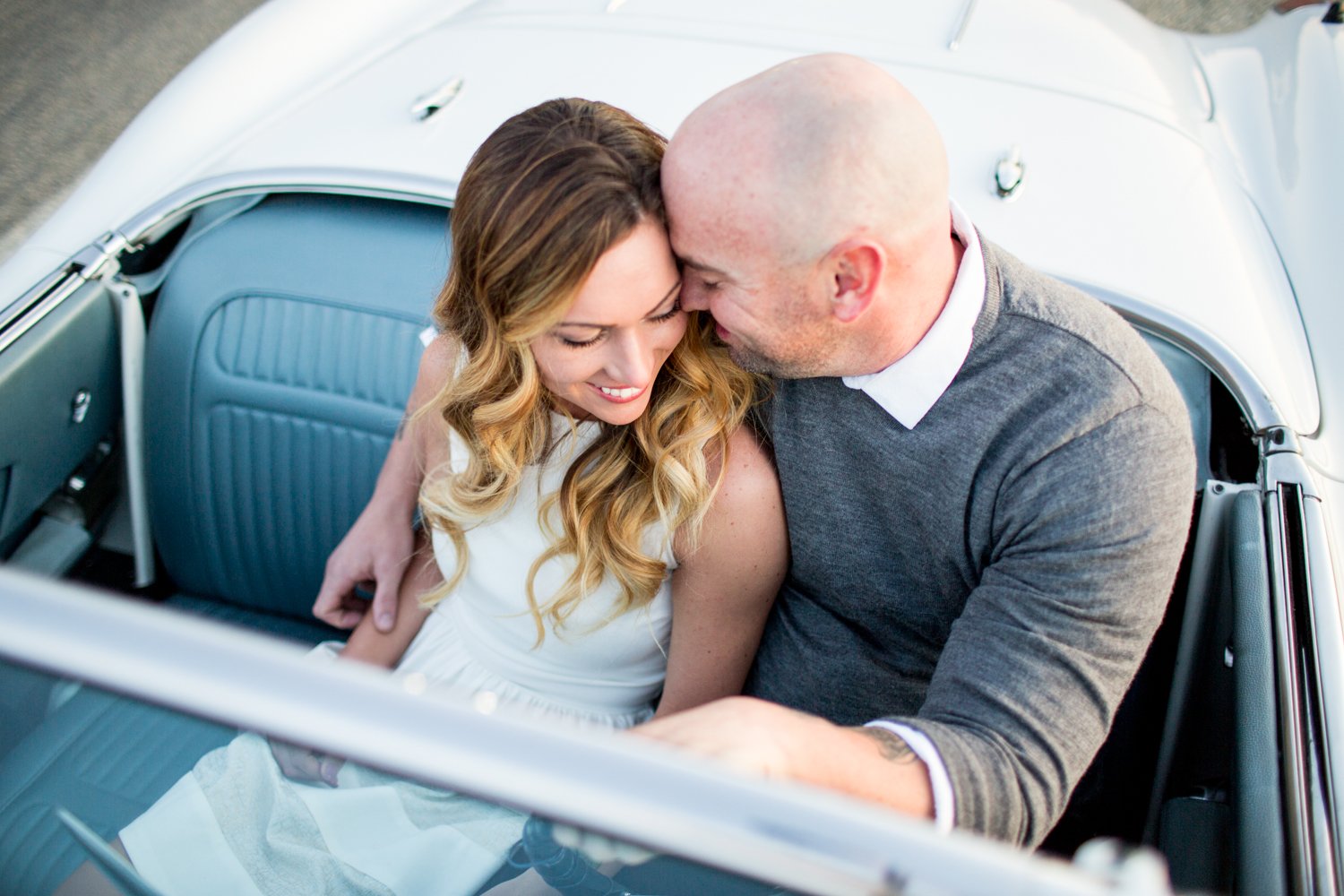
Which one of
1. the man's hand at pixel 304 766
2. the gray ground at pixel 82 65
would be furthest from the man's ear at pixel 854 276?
the gray ground at pixel 82 65

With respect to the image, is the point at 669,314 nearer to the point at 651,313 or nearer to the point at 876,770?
the point at 651,313

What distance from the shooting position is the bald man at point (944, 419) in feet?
3.79

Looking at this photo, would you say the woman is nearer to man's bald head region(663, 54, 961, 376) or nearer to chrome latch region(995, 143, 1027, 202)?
man's bald head region(663, 54, 961, 376)

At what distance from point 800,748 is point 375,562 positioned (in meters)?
0.95

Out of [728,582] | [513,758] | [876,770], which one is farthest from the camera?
[728,582]

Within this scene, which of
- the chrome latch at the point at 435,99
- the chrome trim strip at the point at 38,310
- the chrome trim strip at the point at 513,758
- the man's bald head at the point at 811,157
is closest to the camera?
the chrome trim strip at the point at 513,758

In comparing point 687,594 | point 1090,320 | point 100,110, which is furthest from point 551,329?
point 100,110

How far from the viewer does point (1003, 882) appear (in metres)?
0.62

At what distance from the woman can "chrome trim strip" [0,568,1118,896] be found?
222 mm

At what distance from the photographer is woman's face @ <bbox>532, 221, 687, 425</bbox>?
1193mm

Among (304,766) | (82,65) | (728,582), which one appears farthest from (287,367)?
(82,65)

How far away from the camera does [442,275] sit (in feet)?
5.84

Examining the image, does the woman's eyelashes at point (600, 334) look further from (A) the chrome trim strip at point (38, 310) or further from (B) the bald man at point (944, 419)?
(A) the chrome trim strip at point (38, 310)

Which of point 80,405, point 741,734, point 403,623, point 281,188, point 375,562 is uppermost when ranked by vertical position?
point 281,188
